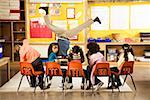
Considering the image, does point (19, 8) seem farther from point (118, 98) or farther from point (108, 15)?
point (118, 98)

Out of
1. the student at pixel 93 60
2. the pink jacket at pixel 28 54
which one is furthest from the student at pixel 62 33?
the pink jacket at pixel 28 54

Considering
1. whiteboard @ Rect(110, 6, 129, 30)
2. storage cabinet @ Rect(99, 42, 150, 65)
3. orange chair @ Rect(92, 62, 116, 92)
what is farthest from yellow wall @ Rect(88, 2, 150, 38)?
orange chair @ Rect(92, 62, 116, 92)

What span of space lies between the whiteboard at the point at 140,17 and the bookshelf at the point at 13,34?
3607mm

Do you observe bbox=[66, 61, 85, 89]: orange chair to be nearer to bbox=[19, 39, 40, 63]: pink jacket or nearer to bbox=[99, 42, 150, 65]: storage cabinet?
bbox=[19, 39, 40, 63]: pink jacket

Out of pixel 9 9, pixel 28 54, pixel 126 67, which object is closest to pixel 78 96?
pixel 126 67

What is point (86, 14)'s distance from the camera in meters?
9.84

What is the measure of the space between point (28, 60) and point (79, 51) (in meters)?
1.17

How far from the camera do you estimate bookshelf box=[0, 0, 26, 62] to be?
33.2ft

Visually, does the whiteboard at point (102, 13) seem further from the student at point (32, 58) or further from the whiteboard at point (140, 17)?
the student at point (32, 58)

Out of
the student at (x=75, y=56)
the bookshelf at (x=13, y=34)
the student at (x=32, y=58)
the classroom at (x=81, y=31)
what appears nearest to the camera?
the student at (x=32, y=58)

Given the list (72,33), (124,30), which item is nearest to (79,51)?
(72,33)

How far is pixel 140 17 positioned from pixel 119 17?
0.69 m

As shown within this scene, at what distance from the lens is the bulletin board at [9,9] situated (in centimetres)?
992

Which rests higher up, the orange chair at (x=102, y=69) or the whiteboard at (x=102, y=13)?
the whiteboard at (x=102, y=13)
